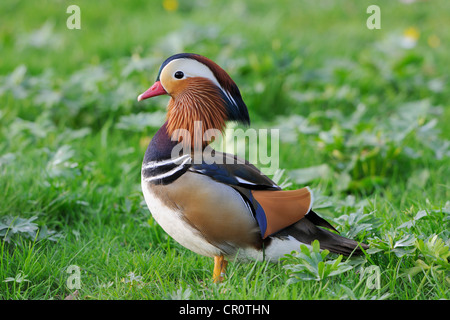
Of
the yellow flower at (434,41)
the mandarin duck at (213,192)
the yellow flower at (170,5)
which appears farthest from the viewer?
the yellow flower at (170,5)

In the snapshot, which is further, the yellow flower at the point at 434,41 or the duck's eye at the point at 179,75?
the yellow flower at the point at 434,41

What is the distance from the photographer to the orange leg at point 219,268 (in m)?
2.29

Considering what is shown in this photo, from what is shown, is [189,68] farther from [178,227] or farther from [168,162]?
[178,227]

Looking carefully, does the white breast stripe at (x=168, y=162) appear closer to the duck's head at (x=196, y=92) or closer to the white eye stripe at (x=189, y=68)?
the duck's head at (x=196, y=92)

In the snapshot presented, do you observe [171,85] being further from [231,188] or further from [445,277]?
[445,277]

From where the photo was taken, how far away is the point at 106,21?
6348 millimetres

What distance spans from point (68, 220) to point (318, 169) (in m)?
1.67

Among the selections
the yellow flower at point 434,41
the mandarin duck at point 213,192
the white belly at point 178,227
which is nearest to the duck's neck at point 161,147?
the mandarin duck at point 213,192

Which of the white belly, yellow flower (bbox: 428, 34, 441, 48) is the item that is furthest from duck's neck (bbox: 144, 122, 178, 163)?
yellow flower (bbox: 428, 34, 441, 48)

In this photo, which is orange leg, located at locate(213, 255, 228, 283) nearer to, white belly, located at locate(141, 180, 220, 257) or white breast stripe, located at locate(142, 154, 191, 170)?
white belly, located at locate(141, 180, 220, 257)

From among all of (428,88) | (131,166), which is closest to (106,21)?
(131,166)

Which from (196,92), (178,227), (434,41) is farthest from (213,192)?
(434,41)

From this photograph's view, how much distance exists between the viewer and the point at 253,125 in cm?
450

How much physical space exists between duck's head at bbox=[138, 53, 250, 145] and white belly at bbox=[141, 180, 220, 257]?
312 mm
